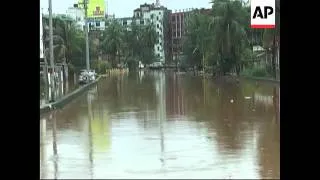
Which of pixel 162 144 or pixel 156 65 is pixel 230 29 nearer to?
pixel 162 144

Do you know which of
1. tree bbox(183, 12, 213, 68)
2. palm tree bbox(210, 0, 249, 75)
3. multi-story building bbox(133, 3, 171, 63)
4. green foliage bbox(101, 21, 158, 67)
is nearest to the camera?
palm tree bbox(210, 0, 249, 75)

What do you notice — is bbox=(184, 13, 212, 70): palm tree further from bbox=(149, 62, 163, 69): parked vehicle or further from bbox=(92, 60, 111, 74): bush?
bbox=(149, 62, 163, 69): parked vehicle

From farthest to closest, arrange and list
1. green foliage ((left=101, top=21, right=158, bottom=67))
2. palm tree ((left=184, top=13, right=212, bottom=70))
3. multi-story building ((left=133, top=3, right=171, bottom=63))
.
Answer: multi-story building ((left=133, top=3, right=171, bottom=63)) < green foliage ((left=101, top=21, right=158, bottom=67)) < palm tree ((left=184, top=13, right=212, bottom=70))

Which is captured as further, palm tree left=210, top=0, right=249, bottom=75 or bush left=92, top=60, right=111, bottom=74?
bush left=92, top=60, right=111, bottom=74

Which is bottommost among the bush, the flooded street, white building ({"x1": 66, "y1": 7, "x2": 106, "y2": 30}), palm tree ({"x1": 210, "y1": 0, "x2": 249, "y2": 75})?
the flooded street

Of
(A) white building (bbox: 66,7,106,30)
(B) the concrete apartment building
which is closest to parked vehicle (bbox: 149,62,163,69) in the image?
(B) the concrete apartment building

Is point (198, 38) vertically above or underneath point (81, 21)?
underneath

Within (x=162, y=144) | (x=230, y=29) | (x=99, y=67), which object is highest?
(x=230, y=29)

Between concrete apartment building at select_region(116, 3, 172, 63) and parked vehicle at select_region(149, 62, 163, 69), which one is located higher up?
concrete apartment building at select_region(116, 3, 172, 63)

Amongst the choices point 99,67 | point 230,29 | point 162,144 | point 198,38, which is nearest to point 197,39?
point 198,38
